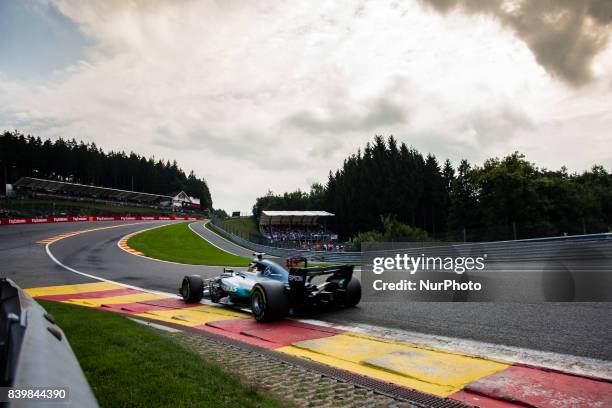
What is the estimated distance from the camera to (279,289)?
833 centimetres

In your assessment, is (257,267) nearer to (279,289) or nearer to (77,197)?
(279,289)

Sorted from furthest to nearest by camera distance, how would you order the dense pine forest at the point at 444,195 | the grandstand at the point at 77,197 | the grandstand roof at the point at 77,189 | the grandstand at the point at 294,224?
the grandstand roof at the point at 77,189, the grandstand at the point at 77,197, the grandstand at the point at 294,224, the dense pine forest at the point at 444,195

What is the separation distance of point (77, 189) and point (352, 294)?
311ft

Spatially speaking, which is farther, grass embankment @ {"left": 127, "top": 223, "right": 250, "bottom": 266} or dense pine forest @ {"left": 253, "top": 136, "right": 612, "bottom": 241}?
dense pine forest @ {"left": 253, "top": 136, "right": 612, "bottom": 241}

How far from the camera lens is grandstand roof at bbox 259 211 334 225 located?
59.7 m

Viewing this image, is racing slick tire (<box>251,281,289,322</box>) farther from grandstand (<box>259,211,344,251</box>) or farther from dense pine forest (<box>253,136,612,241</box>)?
grandstand (<box>259,211,344,251</box>)

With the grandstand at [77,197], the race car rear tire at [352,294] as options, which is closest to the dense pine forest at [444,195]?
the race car rear tire at [352,294]

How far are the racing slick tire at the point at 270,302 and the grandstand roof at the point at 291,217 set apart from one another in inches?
1999

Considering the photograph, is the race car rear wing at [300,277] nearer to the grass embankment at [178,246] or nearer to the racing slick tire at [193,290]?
the racing slick tire at [193,290]

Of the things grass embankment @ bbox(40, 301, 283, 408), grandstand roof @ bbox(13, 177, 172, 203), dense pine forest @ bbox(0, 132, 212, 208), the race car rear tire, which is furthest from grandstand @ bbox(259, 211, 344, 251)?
dense pine forest @ bbox(0, 132, 212, 208)

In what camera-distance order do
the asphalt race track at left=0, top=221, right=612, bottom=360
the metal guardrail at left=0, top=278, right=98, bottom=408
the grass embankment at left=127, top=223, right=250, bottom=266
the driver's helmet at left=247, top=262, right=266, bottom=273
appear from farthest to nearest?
the grass embankment at left=127, top=223, right=250, bottom=266 < the driver's helmet at left=247, top=262, right=266, bottom=273 < the asphalt race track at left=0, top=221, right=612, bottom=360 < the metal guardrail at left=0, top=278, right=98, bottom=408

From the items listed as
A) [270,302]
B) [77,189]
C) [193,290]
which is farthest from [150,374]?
[77,189]

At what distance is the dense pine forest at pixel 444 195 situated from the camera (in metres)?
48.3

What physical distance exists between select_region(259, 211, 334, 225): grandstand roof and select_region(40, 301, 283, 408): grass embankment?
5331cm
